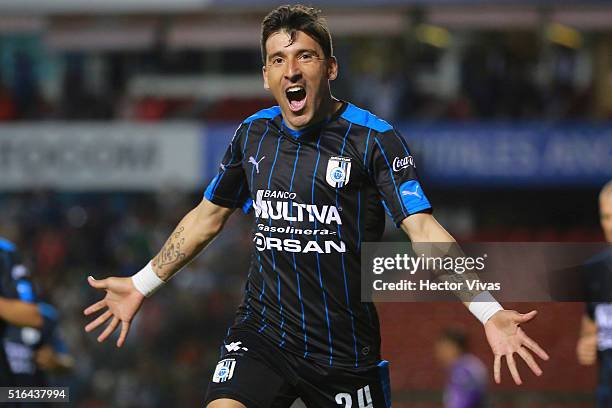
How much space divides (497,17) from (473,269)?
14194 millimetres

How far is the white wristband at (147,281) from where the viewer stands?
17.4 feet

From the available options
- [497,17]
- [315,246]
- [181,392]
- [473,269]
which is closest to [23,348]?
[315,246]

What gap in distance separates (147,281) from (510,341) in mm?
1771

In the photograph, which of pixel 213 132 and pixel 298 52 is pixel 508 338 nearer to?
pixel 298 52

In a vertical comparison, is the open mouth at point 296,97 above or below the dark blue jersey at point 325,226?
above

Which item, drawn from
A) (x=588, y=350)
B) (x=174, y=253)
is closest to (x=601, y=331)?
(x=588, y=350)

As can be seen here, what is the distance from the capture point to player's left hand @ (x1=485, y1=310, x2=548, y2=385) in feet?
14.1

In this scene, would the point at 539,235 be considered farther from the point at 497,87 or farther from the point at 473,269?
the point at 473,269

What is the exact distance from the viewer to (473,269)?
187 inches

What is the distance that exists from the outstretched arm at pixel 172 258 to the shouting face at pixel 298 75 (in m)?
0.66

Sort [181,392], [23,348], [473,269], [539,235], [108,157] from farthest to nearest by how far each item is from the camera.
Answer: [108,157], [539,235], [181,392], [23,348], [473,269]

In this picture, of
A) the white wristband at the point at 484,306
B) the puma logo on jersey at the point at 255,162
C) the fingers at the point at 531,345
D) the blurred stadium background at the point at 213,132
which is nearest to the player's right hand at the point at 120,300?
the puma logo on jersey at the point at 255,162

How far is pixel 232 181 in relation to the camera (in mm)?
5234

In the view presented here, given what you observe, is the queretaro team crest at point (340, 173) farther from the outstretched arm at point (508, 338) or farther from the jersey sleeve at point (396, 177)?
the outstretched arm at point (508, 338)
